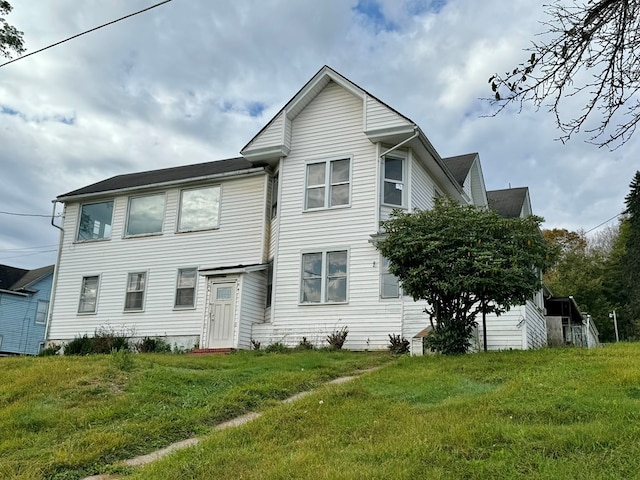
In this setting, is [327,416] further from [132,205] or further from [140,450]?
[132,205]

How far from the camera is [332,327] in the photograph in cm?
1678

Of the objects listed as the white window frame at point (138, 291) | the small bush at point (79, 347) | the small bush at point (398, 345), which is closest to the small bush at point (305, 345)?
the small bush at point (398, 345)

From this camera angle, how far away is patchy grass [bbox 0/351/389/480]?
21.4ft

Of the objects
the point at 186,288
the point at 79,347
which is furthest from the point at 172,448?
the point at 79,347

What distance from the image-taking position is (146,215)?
71.1 ft

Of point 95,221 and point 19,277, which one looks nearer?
point 95,221

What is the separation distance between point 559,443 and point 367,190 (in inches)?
494

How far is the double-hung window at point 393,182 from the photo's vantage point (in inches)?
690

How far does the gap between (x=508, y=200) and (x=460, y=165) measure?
4011 mm

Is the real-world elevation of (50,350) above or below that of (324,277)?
below

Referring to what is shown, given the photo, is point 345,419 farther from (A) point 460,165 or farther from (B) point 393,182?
(A) point 460,165

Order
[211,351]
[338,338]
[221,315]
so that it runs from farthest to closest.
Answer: [221,315] → [211,351] → [338,338]

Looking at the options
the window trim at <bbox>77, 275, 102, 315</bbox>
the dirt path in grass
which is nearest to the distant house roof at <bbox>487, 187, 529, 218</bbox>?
the window trim at <bbox>77, 275, 102, 315</bbox>

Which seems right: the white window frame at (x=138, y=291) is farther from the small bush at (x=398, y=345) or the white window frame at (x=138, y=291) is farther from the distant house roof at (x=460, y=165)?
the distant house roof at (x=460, y=165)
